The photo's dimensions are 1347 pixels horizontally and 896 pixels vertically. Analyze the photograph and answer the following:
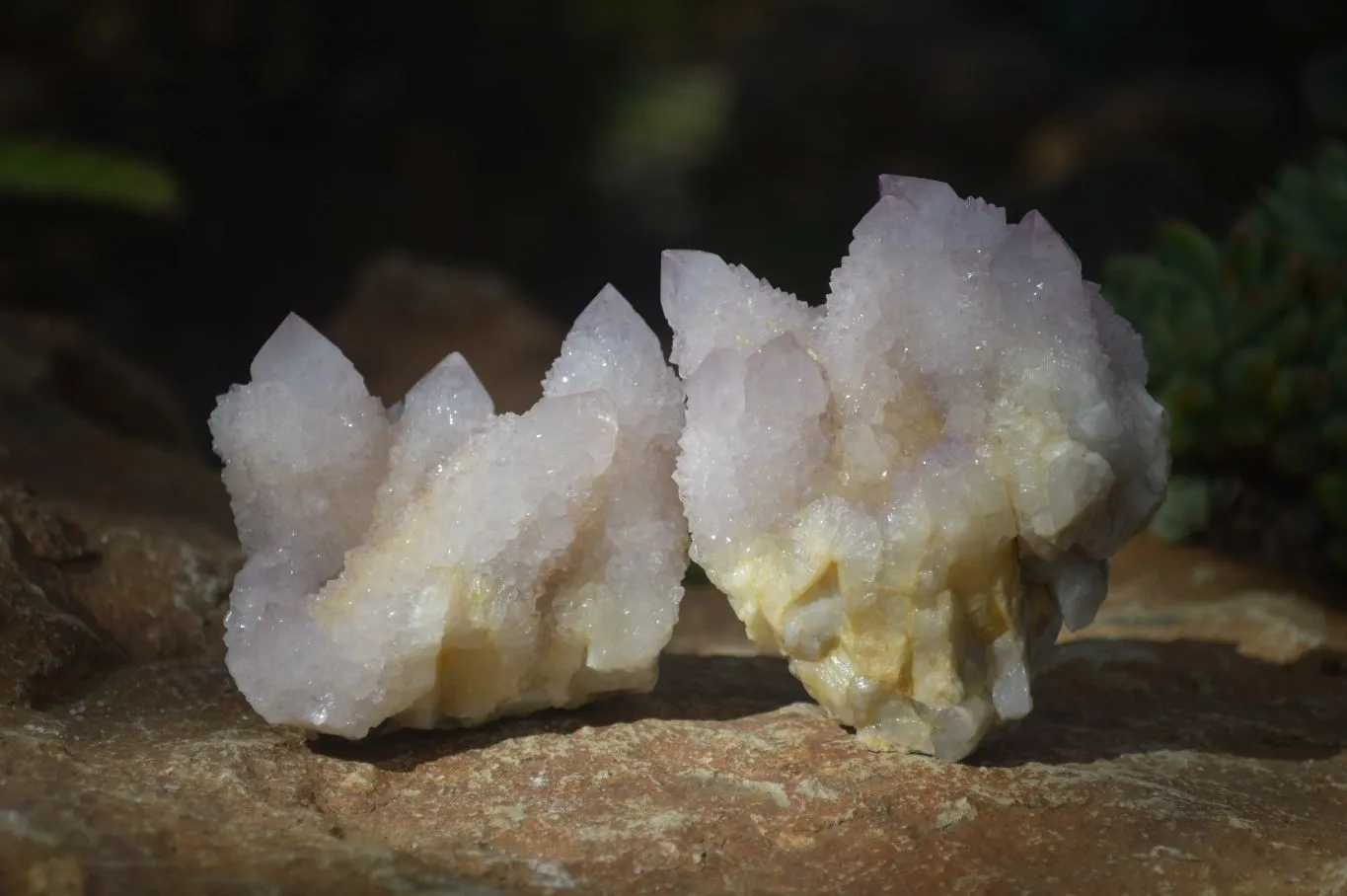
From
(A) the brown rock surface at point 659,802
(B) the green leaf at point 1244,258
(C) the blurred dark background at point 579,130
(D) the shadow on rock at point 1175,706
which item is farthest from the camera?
(C) the blurred dark background at point 579,130

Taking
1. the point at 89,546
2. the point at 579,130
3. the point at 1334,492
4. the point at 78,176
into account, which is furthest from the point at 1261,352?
the point at 579,130

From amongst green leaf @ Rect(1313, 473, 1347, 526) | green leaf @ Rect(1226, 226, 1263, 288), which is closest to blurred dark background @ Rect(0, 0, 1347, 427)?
green leaf @ Rect(1226, 226, 1263, 288)

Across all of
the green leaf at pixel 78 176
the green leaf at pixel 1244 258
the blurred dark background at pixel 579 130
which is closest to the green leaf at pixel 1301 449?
the green leaf at pixel 1244 258

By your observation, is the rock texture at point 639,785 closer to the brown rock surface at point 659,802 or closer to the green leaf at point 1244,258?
the brown rock surface at point 659,802

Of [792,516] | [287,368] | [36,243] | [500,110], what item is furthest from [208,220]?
[792,516]

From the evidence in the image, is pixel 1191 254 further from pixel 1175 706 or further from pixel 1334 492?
pixel 1175 706

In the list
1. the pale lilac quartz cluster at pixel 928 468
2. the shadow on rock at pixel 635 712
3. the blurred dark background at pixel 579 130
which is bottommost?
the shadow on rock at pixel 635 712

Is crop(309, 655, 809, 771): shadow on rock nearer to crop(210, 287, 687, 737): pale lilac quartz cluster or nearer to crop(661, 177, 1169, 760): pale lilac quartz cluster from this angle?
crop(210, 287, 687, 737): pale lilac quartz cluster
